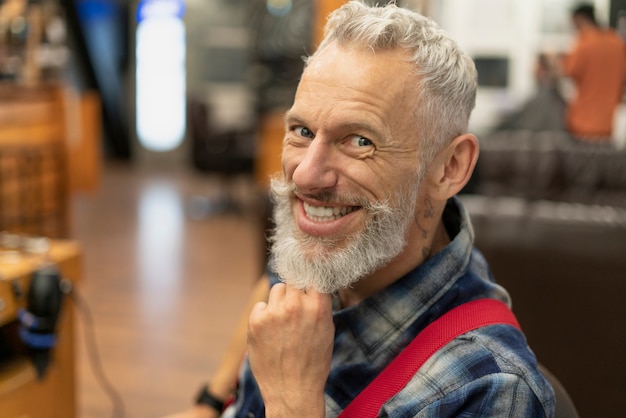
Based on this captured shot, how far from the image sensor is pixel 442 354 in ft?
3.75

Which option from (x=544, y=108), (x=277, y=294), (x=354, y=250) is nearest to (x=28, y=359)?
(x=277, y=294)

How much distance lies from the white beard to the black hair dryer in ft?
2.66

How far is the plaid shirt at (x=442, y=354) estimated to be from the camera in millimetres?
1085

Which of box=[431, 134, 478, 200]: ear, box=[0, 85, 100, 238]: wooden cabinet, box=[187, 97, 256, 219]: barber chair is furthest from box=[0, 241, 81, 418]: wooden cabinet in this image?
box=[187, 97, 256, 219]: barber chair

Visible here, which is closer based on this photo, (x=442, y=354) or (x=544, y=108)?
(x=442, y=354)

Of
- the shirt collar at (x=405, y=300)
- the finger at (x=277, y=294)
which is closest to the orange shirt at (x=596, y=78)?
the shirt collar at (x=405, y=300)

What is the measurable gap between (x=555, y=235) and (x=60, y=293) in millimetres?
1465

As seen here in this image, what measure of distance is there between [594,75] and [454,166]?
626 centimetres

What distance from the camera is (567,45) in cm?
838

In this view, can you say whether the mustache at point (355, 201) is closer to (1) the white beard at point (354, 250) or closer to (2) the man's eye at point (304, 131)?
(1) the white beard at point (354, 250)

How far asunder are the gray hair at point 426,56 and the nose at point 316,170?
0.49 ft

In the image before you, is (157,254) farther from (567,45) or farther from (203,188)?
(567,45)

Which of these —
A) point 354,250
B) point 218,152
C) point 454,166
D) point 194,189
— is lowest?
point 194,189

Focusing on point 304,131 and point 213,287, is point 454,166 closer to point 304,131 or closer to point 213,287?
point 304,131
